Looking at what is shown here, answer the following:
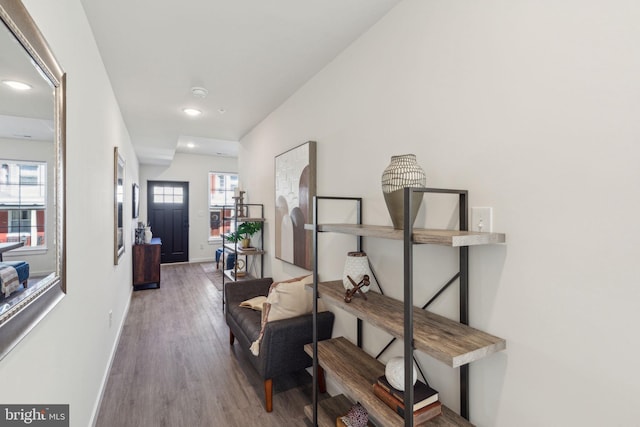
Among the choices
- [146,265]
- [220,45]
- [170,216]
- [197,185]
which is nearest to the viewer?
[220,45]

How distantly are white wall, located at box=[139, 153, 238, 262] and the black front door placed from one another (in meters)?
0.12

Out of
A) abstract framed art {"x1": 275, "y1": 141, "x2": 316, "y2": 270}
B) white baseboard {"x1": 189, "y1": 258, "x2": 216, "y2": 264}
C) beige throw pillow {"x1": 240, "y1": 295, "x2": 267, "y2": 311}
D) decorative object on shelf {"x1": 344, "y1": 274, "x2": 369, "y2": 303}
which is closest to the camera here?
decorative object on shelf {"x1": 344, "y1": 274, "x2": 369, "y2": 303}

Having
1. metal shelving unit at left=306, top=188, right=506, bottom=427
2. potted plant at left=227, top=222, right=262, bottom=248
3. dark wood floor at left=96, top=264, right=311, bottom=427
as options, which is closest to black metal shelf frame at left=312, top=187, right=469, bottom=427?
metal shelving unit at left=306, top=188, right=506, bottom=427

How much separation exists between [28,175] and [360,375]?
160cm

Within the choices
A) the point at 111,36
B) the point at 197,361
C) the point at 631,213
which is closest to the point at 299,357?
the point at 197,361

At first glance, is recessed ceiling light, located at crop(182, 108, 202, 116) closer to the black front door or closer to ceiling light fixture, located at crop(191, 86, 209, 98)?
ceiling light fixture, located at crop(191, 86, 209, 98)

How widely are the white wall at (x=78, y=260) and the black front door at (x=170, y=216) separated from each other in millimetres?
5107

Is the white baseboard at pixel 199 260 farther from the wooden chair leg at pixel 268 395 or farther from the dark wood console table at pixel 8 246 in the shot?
the dark wood console table at pixel 8 246

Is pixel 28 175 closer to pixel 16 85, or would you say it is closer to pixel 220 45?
pixel 16 85

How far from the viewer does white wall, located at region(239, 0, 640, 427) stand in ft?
2.87

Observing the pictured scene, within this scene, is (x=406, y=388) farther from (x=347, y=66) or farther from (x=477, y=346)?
(x=347, y=66)

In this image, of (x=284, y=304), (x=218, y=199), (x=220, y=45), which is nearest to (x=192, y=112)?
(x=220, y=45)

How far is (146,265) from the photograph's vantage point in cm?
513

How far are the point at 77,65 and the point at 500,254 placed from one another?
2.14m
